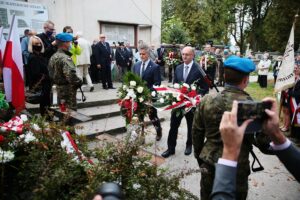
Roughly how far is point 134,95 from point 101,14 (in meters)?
9.25

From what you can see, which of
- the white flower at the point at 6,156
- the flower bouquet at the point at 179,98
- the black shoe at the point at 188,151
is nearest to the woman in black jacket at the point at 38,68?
the flower bouquet at the point at 179,98

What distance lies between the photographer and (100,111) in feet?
28.1

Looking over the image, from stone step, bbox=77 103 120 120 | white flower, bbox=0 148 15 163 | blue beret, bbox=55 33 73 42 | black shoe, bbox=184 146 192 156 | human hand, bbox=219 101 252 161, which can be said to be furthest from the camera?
stone step, bbox=77 103 120 120

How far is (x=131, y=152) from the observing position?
2488mm

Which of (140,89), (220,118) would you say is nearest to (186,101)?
(140,89)

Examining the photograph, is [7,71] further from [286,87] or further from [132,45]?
[132,45]

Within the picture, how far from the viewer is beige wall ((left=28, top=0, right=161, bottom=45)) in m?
12.6

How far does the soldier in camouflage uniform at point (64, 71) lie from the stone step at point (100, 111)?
2.12 meters

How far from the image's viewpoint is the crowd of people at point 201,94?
5.29ft

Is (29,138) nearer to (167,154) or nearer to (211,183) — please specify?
(211,183)

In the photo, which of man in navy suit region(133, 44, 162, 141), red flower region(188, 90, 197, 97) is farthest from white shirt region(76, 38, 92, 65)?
red flower region(188, 90, 197, 97)

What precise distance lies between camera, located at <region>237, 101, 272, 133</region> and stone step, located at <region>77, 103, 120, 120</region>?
6.63 meters

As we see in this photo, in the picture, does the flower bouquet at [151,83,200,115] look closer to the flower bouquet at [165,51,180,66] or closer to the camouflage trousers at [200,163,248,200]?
the camouflage trousers at [200,163,248,200]

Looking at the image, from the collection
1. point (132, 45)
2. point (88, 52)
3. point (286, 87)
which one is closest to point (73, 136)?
point (286, 87)
